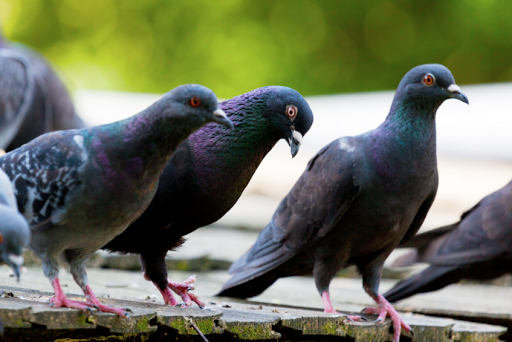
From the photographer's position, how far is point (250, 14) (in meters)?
18.7

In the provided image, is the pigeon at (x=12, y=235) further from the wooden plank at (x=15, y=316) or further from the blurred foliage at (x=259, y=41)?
the blurred foliage at (x=259, y=41)

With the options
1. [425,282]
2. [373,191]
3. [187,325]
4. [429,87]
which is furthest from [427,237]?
[187,325]

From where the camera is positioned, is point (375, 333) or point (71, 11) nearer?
point (375, 333)

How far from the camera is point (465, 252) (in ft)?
16.3

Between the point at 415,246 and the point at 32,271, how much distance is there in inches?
109

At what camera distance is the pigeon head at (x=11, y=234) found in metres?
2.17

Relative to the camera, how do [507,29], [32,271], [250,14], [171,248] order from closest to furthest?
[171,248]
[32,271]
[507,29]
[250,14]

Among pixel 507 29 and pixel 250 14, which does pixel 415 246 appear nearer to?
pixel 507 29

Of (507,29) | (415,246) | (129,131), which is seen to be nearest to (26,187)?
(129,131)

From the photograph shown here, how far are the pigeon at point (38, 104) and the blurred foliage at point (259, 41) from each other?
375 inches

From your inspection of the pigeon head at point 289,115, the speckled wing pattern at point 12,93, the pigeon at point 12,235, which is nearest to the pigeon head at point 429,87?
the pigeon head at point 289,115

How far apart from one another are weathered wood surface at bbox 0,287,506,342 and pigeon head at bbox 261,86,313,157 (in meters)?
0.88

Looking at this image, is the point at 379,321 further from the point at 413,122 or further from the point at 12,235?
the point at 12,235

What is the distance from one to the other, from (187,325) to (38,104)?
5784 mm
